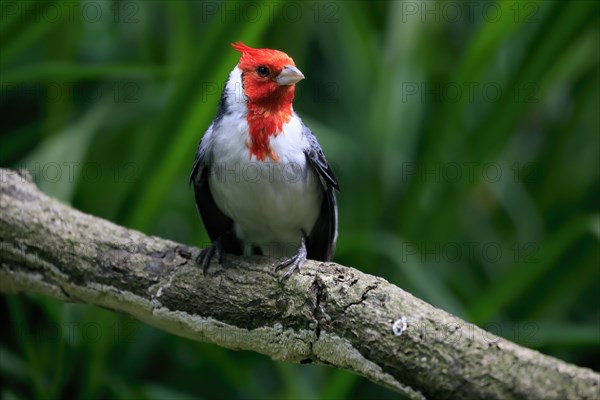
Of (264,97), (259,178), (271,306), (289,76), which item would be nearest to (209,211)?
(259,178)

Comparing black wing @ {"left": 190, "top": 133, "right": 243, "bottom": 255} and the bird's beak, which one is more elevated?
the bird's beak

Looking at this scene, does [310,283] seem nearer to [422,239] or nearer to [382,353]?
[382,353]

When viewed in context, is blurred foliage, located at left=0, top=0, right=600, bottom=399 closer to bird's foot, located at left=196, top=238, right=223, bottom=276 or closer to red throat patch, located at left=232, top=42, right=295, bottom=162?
red throat patch, located at left=232, top=42, right=295, bottom=162

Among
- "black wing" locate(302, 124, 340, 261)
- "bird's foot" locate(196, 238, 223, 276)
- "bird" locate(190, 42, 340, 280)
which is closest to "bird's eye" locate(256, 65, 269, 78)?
"bird" locate(190, 42, 340, 280)

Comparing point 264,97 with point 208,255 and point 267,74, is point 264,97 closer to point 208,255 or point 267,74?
point 267,74

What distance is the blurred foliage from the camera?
2471mm

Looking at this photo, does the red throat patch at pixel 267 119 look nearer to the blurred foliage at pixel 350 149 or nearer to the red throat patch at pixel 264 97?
the red throat patch at pixel 264 97

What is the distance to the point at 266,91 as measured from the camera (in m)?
2.07

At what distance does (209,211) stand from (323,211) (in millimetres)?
366

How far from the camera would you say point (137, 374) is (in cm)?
303

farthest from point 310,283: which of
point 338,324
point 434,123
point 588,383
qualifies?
point 434,123

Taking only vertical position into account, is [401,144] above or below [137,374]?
above

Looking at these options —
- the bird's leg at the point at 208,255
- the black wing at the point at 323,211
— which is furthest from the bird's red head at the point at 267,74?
the bird's leg at the point at 208,255

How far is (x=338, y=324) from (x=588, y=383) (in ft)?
1.68
